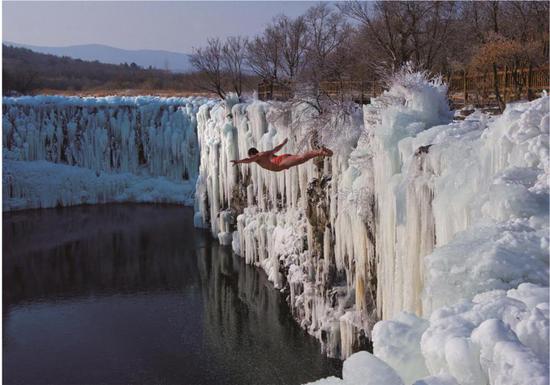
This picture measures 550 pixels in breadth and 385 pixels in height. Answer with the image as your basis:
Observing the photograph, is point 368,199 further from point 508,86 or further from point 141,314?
point 141,314

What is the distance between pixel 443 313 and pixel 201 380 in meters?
8.68

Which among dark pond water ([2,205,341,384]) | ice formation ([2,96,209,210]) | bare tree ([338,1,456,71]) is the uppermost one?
bare tree ([338,1,456,71])

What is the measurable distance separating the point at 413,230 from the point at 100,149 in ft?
83.7

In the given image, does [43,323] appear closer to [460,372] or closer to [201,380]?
[201,380]

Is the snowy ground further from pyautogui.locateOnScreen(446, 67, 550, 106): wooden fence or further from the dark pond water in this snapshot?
pyautogui.locateOnScreen(446, 67, 550, 106): wooden fence

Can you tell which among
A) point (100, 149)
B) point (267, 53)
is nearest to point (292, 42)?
point (267, 53)

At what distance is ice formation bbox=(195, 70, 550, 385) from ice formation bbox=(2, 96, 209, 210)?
967 centimetres

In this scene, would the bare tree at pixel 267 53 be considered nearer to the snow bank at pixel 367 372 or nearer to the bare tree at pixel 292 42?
the bare tree at pixel 292 42

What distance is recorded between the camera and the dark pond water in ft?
41.3

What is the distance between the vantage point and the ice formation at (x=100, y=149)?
30469 millimetres

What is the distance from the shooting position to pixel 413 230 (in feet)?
27.6

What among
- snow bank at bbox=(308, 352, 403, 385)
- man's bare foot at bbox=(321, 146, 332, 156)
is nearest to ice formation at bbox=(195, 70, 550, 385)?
snow bank at bbox=(308, 352, 403, 385)

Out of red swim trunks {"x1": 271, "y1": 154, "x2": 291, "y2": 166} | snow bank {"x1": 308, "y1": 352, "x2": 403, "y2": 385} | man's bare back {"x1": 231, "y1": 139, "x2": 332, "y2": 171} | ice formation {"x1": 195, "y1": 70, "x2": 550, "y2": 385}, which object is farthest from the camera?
red swim trunks {"x1": 271, "y1": 154, "x2": 291, "y2": 166}

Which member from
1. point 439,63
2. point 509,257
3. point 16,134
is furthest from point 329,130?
point 16,134
